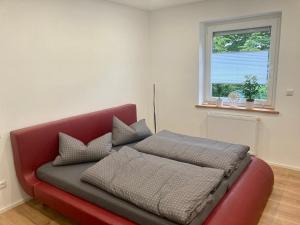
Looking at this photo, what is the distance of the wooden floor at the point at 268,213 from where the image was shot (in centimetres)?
230

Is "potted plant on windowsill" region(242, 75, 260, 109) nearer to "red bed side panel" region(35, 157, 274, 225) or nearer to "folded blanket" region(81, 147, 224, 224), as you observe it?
"red bed side panel" region(35, 157, 274, 225)

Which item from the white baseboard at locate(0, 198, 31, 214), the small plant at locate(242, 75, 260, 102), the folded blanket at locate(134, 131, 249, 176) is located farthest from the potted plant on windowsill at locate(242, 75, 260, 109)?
the white baseboard at locate(0, 198, 31, 214)

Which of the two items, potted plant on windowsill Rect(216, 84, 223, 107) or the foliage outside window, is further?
potted plant on windowsill Rect(216, 84, 223, 107)

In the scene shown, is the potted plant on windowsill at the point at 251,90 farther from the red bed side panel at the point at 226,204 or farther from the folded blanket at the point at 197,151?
the red bed side panel at the point at 226,204

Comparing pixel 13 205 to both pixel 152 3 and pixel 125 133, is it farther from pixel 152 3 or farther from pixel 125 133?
pixel 152 3

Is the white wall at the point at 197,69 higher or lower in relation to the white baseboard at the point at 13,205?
higher

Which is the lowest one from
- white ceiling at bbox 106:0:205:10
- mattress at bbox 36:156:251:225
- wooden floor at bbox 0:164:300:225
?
wooden floor at bbox 0:164:300:225

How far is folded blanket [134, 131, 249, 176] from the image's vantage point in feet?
7.75

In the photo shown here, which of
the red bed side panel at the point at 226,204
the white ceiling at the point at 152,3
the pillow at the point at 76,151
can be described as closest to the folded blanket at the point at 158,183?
the red bed side panel at the point at 226,204

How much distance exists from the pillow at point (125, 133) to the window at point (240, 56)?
1.41 meters

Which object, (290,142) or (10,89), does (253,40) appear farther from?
(10,89)

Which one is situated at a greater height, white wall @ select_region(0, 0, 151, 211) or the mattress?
white wall @ select_region(0, 0, 151, 211)

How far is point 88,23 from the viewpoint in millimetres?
3215

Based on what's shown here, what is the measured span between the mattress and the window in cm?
143
